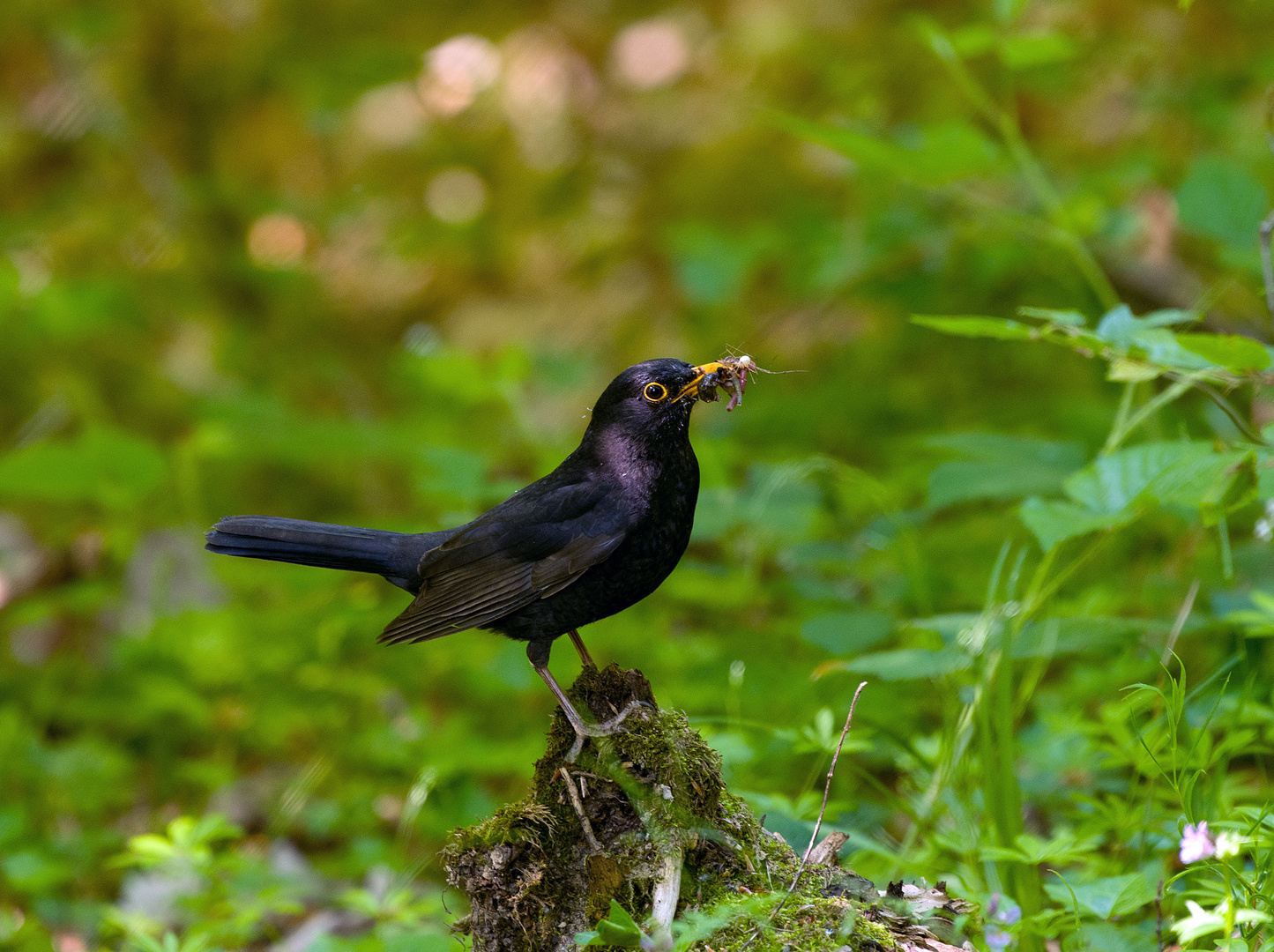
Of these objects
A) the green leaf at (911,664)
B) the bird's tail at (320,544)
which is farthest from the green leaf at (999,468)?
the bird's tail at (320,544)

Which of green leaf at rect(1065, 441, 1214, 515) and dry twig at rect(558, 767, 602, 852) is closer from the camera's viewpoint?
dry twig at rect(558, 767, 602, 852)

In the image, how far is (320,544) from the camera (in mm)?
3021

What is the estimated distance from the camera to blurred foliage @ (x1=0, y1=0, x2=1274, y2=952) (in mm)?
2770

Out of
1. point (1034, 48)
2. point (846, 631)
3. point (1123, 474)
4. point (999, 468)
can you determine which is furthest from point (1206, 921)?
point (1034, 48)

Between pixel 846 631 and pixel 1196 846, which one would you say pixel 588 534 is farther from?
pixel 1196 846

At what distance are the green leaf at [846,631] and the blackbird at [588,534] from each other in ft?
3.10

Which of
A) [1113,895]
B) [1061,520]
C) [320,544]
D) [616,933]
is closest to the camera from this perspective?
[616,933]

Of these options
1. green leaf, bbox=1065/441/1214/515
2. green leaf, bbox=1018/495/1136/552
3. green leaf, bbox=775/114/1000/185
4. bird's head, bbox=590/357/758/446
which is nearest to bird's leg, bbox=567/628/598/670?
bird's head, bbox=590/357/758/446

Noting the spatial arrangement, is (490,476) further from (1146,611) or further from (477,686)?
→ (1146,611)

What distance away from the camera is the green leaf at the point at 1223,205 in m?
4.13

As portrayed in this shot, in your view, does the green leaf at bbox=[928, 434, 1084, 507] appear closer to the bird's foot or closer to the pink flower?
the bird's foot

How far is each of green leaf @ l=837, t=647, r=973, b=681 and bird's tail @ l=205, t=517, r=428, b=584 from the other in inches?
49.7

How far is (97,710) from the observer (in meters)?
4.77

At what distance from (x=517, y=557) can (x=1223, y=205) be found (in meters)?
3.17
